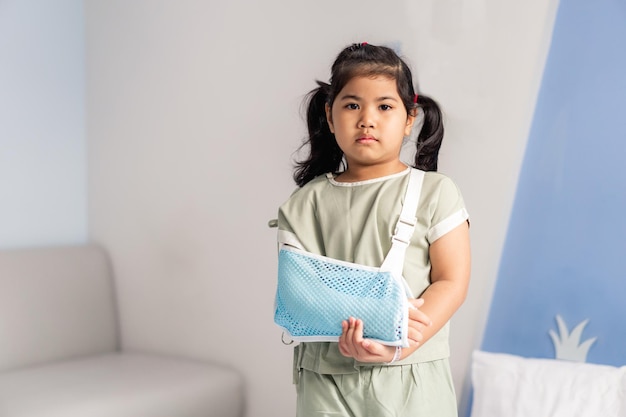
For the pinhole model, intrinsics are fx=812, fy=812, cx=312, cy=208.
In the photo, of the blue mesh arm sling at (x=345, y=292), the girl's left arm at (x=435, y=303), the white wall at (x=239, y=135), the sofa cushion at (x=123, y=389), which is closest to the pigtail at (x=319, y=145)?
the blue mesh arm sling at (x=345, y=292)

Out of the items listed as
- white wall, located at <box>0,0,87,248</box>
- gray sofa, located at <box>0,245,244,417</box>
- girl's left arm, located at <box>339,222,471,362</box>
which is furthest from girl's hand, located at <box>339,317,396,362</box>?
white wall, located at <box>0,0,87,248</box>

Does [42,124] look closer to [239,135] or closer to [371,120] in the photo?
[239,135]

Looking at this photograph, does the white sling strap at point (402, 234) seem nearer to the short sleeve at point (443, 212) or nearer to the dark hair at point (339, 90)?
the short sleeve at point (443, 212)

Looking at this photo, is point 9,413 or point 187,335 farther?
point 187,335

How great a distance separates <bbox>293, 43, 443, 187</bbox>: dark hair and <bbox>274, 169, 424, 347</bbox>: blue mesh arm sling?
0.53ft

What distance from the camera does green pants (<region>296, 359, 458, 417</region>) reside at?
1466 mm

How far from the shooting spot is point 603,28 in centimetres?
202

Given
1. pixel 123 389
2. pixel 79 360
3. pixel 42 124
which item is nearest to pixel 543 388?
pixel 123 389

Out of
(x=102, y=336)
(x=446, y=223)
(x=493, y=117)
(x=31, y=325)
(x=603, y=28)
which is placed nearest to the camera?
(x=446, y=223)

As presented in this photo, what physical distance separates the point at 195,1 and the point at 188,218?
749mm

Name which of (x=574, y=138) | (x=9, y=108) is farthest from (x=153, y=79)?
(x=574, y=138)

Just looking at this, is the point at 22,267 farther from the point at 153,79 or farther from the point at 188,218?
the point at 153,79

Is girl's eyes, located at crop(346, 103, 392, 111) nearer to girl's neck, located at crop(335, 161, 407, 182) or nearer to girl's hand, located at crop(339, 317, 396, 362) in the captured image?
girl's neck, located at crop(335, 161, 407, 182)

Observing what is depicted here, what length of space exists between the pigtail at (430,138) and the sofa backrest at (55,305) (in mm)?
1644
